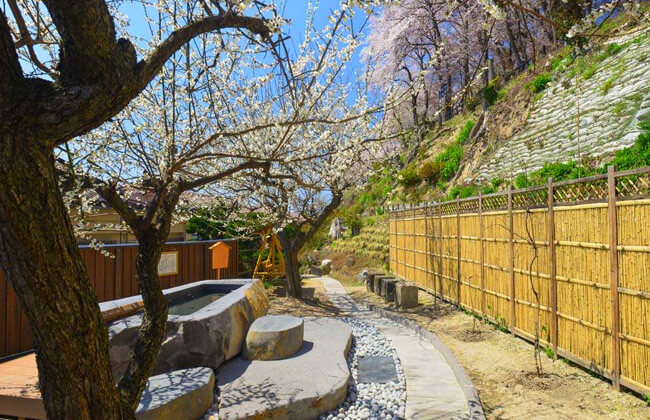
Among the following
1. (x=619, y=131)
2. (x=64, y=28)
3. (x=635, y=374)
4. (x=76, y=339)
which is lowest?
(x=635, y=374)

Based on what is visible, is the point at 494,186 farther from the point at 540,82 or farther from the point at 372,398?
the point at 372,398

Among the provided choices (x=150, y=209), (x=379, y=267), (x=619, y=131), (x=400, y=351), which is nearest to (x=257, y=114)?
(x=400, y=351)

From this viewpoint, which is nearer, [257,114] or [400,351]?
[400,351]

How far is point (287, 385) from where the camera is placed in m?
4.37

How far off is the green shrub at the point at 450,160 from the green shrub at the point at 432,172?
0.75 feet

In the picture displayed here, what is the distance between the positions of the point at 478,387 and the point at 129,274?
616 cm

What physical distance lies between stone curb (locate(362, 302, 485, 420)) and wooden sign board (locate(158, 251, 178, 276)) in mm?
4588

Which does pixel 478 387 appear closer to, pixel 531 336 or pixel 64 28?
pixel 531 336

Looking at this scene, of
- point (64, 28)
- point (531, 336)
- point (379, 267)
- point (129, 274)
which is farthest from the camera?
point (379, 267)

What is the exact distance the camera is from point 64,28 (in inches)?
70.9

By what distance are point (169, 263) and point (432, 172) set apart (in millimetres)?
11947

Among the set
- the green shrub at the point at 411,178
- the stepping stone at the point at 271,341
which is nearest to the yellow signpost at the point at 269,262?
the stepping stone at the point at 271,341

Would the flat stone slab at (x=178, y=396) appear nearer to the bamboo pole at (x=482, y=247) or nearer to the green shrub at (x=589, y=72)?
the bamboo pole at (x=482, y=247)

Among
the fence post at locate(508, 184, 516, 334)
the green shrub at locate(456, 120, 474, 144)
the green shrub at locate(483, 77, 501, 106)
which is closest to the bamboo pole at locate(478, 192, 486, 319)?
the fence post at locate(508, 184, 516, 334)
